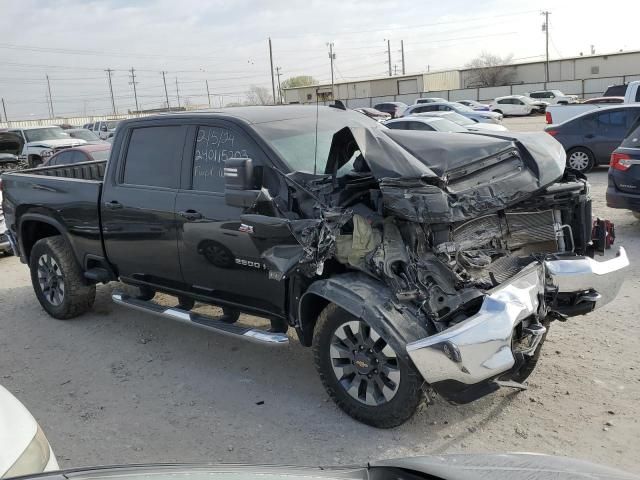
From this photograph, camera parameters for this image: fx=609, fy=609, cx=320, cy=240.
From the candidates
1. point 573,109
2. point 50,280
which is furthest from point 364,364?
point 573,109

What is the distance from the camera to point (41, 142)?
19703 mm

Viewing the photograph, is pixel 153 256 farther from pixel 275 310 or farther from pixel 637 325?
pixel 637 325

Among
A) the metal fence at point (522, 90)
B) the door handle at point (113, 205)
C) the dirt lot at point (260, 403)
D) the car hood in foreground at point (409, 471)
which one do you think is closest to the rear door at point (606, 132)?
the dirt lot at point (260, 403)

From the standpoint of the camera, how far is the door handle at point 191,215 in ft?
15.4

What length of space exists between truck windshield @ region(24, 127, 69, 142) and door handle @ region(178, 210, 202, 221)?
709 inches

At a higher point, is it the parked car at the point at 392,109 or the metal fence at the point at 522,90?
the metal fence at the point at 522,90

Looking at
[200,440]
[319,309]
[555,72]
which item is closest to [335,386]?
[319,309]

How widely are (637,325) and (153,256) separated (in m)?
4.23

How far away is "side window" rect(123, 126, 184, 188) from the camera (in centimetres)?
502

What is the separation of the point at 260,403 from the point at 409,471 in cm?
239

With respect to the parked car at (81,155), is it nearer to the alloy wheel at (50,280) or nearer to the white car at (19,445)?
the alloy wheel at (50,280)

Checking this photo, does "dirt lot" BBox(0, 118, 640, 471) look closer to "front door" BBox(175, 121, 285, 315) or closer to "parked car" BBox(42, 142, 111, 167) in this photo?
"front door" BBox(175, 121, 285, 315)

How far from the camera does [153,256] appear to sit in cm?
517

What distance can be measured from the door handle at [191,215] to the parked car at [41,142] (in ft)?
50.8
